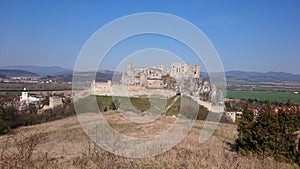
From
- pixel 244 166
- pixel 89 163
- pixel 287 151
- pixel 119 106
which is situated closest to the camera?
pixel 89 163

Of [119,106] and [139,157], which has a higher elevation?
[119,106]

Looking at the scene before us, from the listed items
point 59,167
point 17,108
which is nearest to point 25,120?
point 17,108

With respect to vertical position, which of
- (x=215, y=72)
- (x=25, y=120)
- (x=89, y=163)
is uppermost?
(x=215, y=72)

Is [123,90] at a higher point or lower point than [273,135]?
higher

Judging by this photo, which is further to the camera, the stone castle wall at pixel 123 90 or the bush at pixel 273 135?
the stone castle wall at pixel 123 90

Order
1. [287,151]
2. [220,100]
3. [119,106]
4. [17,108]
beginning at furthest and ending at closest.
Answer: [220,100] < [17,108] < [119,106] < [287,151]

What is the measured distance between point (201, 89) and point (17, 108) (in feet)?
46.6

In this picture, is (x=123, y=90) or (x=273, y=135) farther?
(x=123, y=90)

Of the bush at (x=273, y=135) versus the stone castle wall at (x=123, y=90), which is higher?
the stone castle wall at (x=123, y=90)

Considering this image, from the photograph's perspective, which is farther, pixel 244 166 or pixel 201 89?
pixel 201 89

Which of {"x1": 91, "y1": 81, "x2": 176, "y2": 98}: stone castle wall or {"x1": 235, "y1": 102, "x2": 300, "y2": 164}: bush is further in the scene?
{"x1": 91, "y1": 81, "x2": 176, "y2": 98}: stone castle wall

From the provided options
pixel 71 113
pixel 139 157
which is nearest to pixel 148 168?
pixel 139 157

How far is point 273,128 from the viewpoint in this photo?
1060 centimetres

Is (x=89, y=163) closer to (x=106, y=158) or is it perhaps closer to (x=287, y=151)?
(x=106, y=158)
